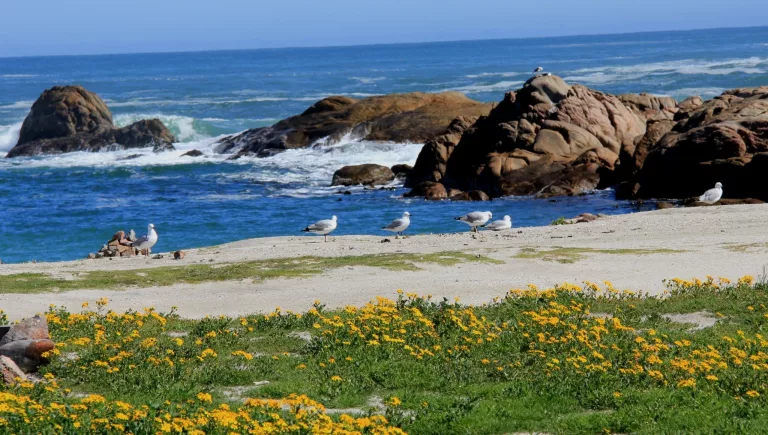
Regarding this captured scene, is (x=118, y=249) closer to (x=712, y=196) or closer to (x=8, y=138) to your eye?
(x=712, y=196)

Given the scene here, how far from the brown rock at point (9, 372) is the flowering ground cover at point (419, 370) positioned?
Result: 1.05 feet

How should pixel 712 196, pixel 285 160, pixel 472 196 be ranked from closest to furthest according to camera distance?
pixel 712 196 < pixel 472 196 < pixel 285 160

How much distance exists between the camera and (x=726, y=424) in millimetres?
12070

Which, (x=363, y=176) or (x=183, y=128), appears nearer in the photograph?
(x=363, y=176)

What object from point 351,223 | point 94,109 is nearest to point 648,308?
point 351,223

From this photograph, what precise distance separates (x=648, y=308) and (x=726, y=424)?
22.5 feet

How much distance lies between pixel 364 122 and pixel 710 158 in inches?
1148

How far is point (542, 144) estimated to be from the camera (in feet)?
159

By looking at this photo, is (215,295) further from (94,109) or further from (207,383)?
(94,109)

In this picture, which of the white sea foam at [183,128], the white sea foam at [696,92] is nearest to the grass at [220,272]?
the white sea foam at [183,128]

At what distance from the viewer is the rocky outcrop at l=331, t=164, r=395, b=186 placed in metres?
53.7

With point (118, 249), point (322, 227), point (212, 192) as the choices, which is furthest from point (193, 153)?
point (322, 227)

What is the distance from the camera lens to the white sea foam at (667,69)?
126938 millimetres

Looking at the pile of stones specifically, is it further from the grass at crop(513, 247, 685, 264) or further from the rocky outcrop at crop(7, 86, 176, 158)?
the rocky outcrop at crop(7, 86, 176, 158)
